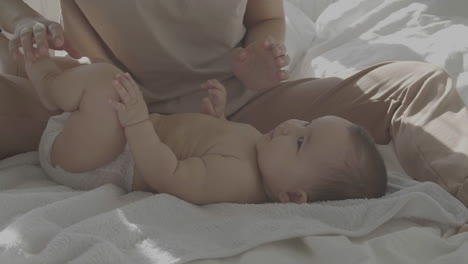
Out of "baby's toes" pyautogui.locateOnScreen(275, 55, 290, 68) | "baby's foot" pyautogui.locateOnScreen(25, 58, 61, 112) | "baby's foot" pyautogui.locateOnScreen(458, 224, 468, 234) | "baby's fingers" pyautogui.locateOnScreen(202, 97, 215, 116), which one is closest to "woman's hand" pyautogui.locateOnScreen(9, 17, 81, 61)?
"baby's foot" pyautogui.locateOnScreen(25, 58, 61, 112)

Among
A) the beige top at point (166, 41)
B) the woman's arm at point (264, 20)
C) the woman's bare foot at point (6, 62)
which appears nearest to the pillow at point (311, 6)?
the woman's arm at point (264, 20)

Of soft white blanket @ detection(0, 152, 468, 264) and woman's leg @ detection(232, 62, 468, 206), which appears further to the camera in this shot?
woman's leg @ detection(232, 62, 468, 206)

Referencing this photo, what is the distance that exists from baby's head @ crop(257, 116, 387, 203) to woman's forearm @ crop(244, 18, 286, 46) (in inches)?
14.6

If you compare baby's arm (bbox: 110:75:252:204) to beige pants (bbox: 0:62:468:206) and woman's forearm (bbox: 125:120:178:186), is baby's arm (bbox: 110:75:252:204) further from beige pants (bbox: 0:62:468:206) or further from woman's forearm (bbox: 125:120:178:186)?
beige pants (bbox: 0:62:468:206)

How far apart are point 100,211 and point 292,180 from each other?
309mm

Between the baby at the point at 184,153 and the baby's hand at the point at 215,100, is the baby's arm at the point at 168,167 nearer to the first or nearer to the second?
the baby at the point at 184,153

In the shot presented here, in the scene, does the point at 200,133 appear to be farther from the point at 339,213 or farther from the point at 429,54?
the point at 429,54

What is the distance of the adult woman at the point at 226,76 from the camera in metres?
1.07

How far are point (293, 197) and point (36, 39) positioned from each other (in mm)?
511

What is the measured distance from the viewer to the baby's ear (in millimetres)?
916

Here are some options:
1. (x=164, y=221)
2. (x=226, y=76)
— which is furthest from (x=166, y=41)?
(x=164, y=221)

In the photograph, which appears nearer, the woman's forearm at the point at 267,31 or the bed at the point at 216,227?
the bed at the point at 216,227

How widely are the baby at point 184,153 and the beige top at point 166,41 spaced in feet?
0.62

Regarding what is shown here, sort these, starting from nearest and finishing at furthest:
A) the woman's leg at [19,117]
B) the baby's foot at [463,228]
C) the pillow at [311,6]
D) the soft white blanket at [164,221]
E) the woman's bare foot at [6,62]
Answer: the soft white blanket at [164,221] → the baby's foot at [463,228] → the woman's leg at [19,117] → the woman's bare foot at [6,62] → the pillow at [311,6]
